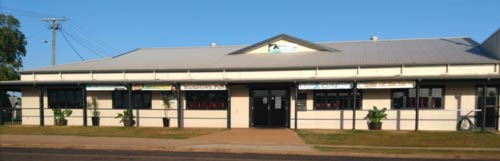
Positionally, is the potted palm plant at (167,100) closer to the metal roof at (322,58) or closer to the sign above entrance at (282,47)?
the metal roof at (322,58)

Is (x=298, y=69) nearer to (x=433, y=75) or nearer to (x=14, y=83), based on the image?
(x=433, y=75)

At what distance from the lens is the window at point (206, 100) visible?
19812mm

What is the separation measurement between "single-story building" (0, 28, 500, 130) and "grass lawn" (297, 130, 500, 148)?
1.69m

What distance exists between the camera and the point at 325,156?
10594 millimetres

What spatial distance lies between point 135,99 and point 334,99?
10818 millimetres

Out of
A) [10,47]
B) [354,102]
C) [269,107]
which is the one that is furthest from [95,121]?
[10,47]

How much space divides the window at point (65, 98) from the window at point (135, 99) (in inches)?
84.9

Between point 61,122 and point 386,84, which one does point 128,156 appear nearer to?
point 386,84

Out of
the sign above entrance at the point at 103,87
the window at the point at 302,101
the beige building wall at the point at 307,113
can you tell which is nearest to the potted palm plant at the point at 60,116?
the beige building wall at the point at 307,113

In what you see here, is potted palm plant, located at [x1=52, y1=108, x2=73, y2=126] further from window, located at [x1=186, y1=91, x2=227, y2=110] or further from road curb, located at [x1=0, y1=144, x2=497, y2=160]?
road curb, located at [x1=0, y1=144, x2=497, y2=160]

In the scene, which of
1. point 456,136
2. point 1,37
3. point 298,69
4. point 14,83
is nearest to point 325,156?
point 456,136

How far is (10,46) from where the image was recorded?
1497 inches

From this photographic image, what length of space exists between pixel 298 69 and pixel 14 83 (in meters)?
15.4

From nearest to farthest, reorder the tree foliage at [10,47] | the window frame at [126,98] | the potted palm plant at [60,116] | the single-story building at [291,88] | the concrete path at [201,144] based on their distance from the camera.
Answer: the concrete path at [201,144] → the single-story building at [291,88] → the window frame at [126,98] → the potted palm plant at [60,116] → the tree foliage at [10,47]
